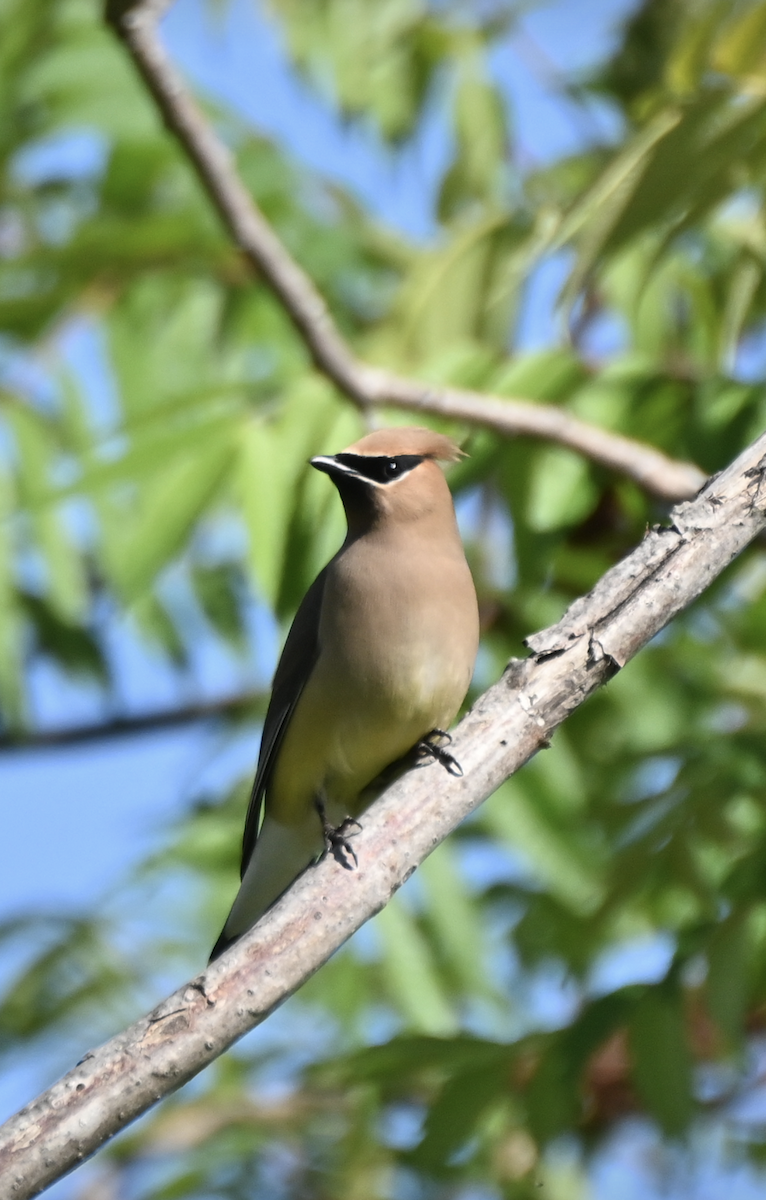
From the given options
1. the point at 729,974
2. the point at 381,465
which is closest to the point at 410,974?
the point at 729,974

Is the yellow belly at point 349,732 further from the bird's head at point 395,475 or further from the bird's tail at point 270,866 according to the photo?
the bird's head at point 395,475

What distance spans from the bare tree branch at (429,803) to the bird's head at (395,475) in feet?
4.61

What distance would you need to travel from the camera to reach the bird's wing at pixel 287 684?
14.6ft

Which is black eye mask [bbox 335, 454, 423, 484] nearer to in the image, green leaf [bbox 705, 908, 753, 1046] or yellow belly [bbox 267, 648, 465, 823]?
yellow belly [bbox 267, 648, 465, 823]

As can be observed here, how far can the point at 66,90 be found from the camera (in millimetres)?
5789

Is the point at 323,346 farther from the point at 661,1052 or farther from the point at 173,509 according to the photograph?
the point at 661,1052

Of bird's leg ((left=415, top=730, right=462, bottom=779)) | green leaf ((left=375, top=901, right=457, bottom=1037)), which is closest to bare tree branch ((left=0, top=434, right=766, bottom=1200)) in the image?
bird's leg ((left=415, top=730, right=462, bottom=779))

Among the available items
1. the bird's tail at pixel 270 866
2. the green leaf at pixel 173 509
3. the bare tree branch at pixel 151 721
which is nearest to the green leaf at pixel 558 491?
the green leaf at pixel 173 509

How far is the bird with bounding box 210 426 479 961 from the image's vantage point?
13.8ft

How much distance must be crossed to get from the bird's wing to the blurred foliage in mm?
167

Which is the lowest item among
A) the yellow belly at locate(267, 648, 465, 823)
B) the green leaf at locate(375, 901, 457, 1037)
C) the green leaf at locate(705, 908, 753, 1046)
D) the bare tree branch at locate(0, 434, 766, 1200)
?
the green leaf at locate(705, 908, 753, 1046)

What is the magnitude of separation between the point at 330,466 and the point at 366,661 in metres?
0.54

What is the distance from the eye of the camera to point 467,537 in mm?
6367

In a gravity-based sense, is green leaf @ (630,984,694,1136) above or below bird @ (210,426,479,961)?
below
